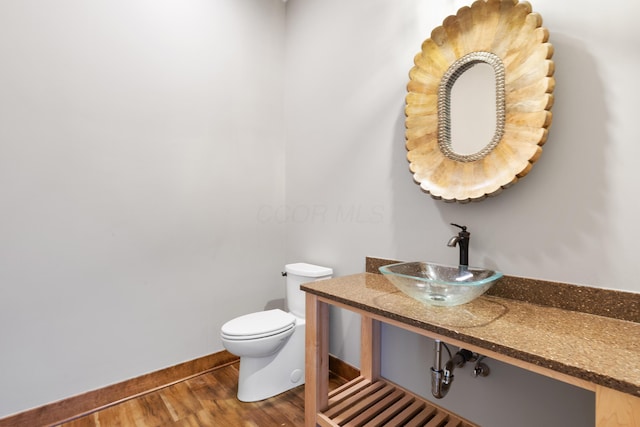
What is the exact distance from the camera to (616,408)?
28.0 inches

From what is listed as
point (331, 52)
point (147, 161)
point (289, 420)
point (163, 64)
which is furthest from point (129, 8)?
point (289, 420)

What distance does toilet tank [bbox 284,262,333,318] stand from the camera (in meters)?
2.07

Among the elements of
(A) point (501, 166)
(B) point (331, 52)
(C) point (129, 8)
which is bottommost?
(A) point (501, 166)

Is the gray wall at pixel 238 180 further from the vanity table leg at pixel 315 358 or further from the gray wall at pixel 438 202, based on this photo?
the vanity table leg at pixel 315 358

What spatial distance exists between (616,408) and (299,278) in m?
1.63

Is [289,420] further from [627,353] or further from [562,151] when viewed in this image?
[562,151]

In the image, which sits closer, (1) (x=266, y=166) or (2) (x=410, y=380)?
(2) (x=410, y=380)

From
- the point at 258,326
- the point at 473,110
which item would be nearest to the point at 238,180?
the point at 258,326

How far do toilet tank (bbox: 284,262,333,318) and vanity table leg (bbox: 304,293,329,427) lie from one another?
52cm

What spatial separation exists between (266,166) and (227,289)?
3.24 feet

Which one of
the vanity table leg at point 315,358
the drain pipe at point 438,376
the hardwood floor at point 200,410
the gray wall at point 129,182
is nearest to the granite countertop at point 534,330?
the vanity table leg at point 315,358

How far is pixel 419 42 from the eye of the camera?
1635 millimetres

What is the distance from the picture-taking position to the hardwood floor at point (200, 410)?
1.68 meters

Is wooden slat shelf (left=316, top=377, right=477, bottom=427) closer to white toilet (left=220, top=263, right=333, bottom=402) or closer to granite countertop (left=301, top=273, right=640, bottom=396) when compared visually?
white toilet (left=220, top=263, right=333, bottom=402)
